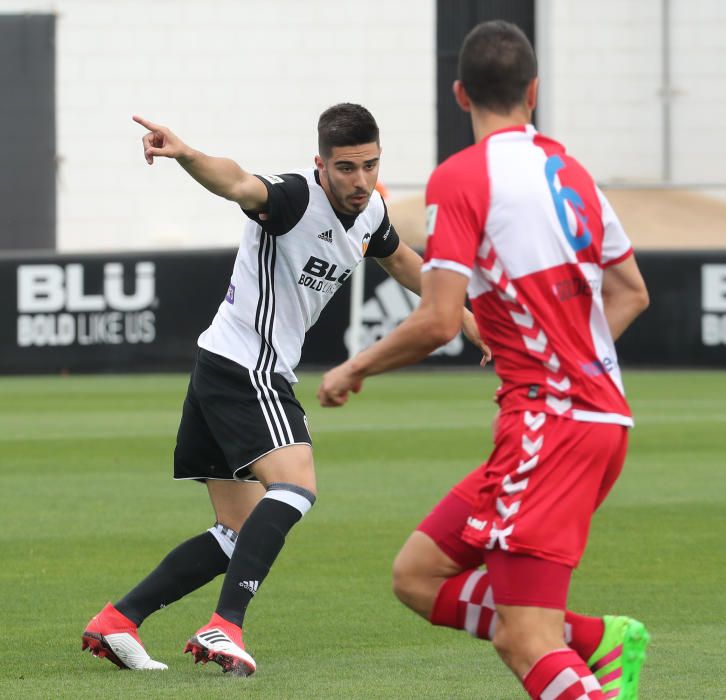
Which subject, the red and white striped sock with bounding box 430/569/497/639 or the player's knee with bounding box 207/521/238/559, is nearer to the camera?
the red and white striped sock with bounding box 430/569/497/639

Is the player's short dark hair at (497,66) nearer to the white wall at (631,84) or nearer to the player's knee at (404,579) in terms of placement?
the player's knee at (404,579)

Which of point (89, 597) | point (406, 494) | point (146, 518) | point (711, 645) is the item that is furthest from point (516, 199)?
point (406, 494)

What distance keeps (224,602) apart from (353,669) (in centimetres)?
51

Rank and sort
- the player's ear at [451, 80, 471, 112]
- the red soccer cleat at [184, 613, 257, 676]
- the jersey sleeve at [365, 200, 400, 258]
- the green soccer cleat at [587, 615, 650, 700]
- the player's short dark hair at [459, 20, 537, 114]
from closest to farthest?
the player's short dark hair at [459, 20, 537, 114]
the player's ear at [451, 80, 471, 112]
the green soccer cleat at [587, 615, 650, 700]
the red soccer cleat at [184, 613, 257, 676]
the jersey sleeve at [365, 200, 400, 258]

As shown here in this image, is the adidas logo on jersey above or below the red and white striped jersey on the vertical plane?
below

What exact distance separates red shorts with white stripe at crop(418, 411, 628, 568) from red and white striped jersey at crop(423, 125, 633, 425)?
45 mm

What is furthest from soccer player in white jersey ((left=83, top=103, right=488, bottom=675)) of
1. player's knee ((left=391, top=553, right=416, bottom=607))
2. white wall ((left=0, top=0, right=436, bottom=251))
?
white wall ((left=0, top=0, right=436, bottom=251))

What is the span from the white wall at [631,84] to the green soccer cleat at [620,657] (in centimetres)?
2599

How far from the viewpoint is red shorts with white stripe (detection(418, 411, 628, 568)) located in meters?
3.93

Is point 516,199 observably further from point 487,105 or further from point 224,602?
point 224,602

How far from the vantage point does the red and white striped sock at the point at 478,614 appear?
423 centimetres

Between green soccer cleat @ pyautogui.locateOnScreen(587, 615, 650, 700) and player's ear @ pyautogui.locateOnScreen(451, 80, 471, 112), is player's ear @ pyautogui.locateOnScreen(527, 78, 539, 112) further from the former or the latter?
green soccer cleat @ pyautogui.locateOnScreen(587, 615, 650, 700)

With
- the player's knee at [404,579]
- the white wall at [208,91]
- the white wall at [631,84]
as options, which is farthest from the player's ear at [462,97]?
the white wall at [631,84]

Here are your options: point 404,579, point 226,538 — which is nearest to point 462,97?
point 404,579
